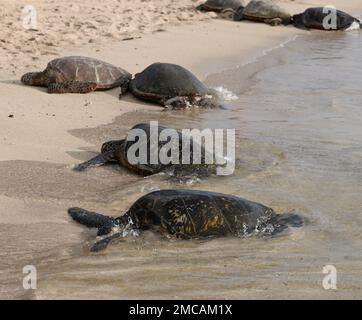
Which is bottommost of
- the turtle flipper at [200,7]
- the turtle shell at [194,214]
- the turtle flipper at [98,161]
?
the turtle flipper at [200,7]

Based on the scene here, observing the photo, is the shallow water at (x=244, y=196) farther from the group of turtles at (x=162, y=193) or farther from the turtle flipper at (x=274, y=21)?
the turtle flipper at (x=274, y=21)

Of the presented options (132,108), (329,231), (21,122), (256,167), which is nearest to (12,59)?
(132,108)

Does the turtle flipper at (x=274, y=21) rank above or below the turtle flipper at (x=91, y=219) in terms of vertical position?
below

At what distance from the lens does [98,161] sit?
532cm

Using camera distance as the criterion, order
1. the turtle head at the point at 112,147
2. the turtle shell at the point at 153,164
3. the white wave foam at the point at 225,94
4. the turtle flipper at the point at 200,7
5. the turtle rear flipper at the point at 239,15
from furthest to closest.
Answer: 1. the turtle flipper at the point at 200,7
2. the turtle rear flipper at the point at 239,15
3. the white wave foam at the point at 225,94
4. the turtle head at the point at 112,147
5. the turtle shell at the point at 153,164

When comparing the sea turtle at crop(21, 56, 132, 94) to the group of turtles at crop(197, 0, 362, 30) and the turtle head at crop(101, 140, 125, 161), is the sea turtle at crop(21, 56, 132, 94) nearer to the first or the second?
the turtle head at crop(101, 140, 125, 161)

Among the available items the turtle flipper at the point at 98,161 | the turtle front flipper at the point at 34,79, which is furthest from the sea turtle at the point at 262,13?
the turtle flipper at the point at 98,161

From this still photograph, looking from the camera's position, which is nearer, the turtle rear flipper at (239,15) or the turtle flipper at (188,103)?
the turtle flipper at (188,103)

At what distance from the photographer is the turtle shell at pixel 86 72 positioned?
7668 mm

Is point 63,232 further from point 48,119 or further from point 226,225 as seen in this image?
point 48,119

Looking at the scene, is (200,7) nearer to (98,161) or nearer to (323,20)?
(323,20)

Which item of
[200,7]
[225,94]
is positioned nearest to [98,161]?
[225,94]

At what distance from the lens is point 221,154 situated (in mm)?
5676

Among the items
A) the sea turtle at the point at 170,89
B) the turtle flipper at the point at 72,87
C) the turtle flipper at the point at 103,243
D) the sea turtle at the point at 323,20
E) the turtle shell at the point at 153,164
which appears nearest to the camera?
the turtle flipper at the point at 103,243
